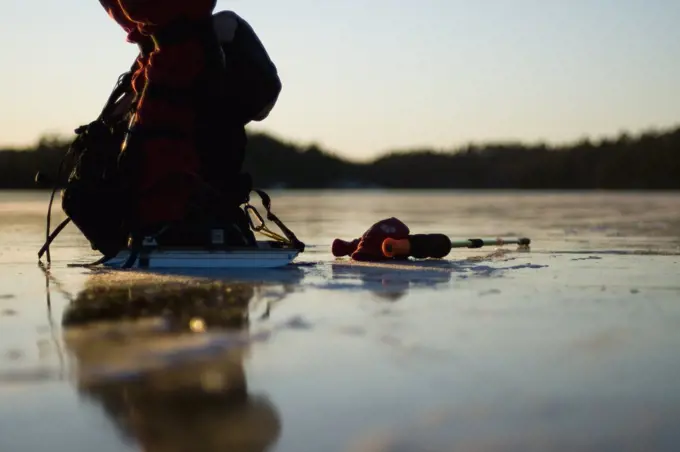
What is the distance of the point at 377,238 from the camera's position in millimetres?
5367

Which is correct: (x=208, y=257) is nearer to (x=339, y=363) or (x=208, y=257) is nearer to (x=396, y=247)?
(x=396, y=247)

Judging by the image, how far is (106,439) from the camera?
1.61 meters

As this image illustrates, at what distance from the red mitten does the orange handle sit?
45 millimetres

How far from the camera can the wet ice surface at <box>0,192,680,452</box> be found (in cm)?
165

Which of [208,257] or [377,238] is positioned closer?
[208,257]

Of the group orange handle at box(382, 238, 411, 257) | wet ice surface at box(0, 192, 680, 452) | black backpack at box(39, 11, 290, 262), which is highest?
black backpack at box(39, 11, 290, 262)

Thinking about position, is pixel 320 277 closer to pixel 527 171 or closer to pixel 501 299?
pixel 501 299

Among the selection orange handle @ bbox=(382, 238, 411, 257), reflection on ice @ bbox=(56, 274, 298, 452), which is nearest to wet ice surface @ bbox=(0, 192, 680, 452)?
reflection on ice @ bbox=(56, 274, 298, 452)

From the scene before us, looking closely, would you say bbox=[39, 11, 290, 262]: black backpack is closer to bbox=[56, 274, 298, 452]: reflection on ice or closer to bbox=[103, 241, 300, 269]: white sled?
bbox=[103, 241, 300, 269]: white sled

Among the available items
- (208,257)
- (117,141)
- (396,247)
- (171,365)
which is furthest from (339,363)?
(396,247)

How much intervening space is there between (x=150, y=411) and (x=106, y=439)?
0.18 m

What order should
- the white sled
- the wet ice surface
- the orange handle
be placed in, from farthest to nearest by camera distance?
the orange handle
the white sled
the wet ice surface

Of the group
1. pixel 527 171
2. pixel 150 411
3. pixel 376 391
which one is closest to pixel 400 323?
pixel 376 391

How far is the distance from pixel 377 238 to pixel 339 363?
3.13m
